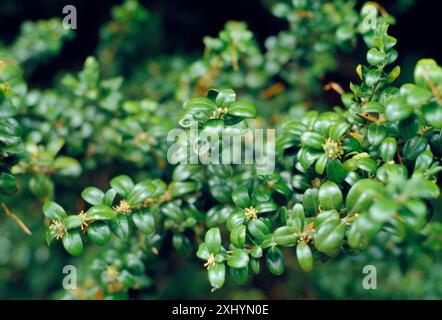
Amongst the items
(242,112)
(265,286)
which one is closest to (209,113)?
(242,112)

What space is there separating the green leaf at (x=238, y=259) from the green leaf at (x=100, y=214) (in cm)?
35

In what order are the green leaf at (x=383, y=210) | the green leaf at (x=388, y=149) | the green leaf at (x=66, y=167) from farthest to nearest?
the green leaf at (x=66, y=167)
the green leaf at (x=388, y=149)
the green leaf at (x=383, y=210)

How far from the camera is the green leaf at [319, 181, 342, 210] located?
3.61 feet

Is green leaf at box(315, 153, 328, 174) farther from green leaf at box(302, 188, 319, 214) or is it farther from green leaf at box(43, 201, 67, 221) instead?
green leaf at box(43, 201, 67, 221)

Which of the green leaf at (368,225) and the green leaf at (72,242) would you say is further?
the green leaf at (72,242)

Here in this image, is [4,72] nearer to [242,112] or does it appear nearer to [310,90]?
[242,112]

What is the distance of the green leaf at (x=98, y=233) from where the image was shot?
1153mm

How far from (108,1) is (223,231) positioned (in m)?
1.78

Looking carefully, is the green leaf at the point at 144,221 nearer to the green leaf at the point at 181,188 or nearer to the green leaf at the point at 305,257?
the green leaf at the point at 181,188

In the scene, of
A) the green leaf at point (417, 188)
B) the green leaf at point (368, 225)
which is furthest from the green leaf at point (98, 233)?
the green leaf at point (417, 188)

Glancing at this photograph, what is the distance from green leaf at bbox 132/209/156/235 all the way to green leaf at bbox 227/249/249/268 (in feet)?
0.91

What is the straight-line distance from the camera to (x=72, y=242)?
45.5 inches

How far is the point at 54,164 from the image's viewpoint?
5.25 ft

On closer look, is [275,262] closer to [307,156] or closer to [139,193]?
[307,156]
